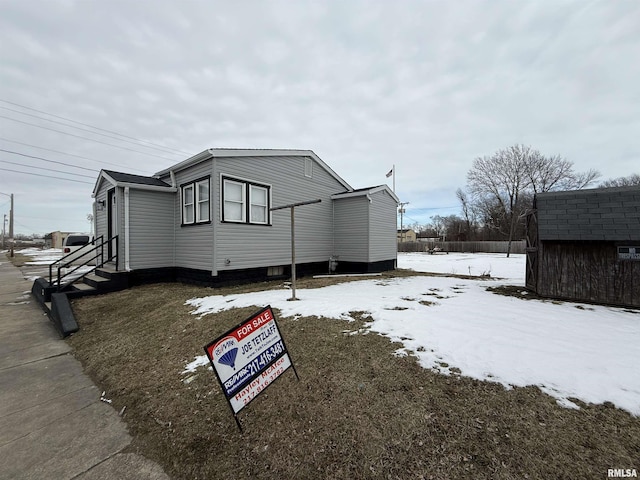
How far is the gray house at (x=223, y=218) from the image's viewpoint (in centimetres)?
859

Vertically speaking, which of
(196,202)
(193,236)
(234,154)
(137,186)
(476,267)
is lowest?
(476,267)

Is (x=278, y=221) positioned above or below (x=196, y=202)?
below

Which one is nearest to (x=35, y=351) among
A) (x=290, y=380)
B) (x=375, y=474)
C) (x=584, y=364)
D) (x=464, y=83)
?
(x=290, y=380)

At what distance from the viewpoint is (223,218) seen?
843 centimetres

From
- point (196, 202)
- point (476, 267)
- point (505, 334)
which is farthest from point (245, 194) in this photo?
point (476, 267)

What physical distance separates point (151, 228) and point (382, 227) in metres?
9.63

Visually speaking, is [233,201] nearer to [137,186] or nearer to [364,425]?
[137,186]

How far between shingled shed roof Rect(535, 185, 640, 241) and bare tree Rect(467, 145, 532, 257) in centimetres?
3008

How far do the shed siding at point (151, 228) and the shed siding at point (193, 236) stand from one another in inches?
9.5

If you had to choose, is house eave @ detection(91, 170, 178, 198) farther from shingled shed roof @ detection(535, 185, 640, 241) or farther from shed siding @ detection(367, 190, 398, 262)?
shingled shed roof @ detection(535, 185, 640, 241)

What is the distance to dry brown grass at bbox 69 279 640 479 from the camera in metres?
1.86

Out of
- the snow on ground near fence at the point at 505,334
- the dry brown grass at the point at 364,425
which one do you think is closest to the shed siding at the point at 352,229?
the snow on ground near fence at the point at 505,334

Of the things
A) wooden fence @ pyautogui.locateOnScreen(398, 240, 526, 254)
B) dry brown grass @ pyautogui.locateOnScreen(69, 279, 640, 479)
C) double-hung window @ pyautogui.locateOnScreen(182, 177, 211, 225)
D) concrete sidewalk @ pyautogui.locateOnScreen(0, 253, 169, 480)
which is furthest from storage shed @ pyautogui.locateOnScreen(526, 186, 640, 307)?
wooden fence @ pyautogui.locateOnScreen(398, 240, 526, 254)

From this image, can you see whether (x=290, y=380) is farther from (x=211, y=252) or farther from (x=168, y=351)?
(x=211, y=252)
